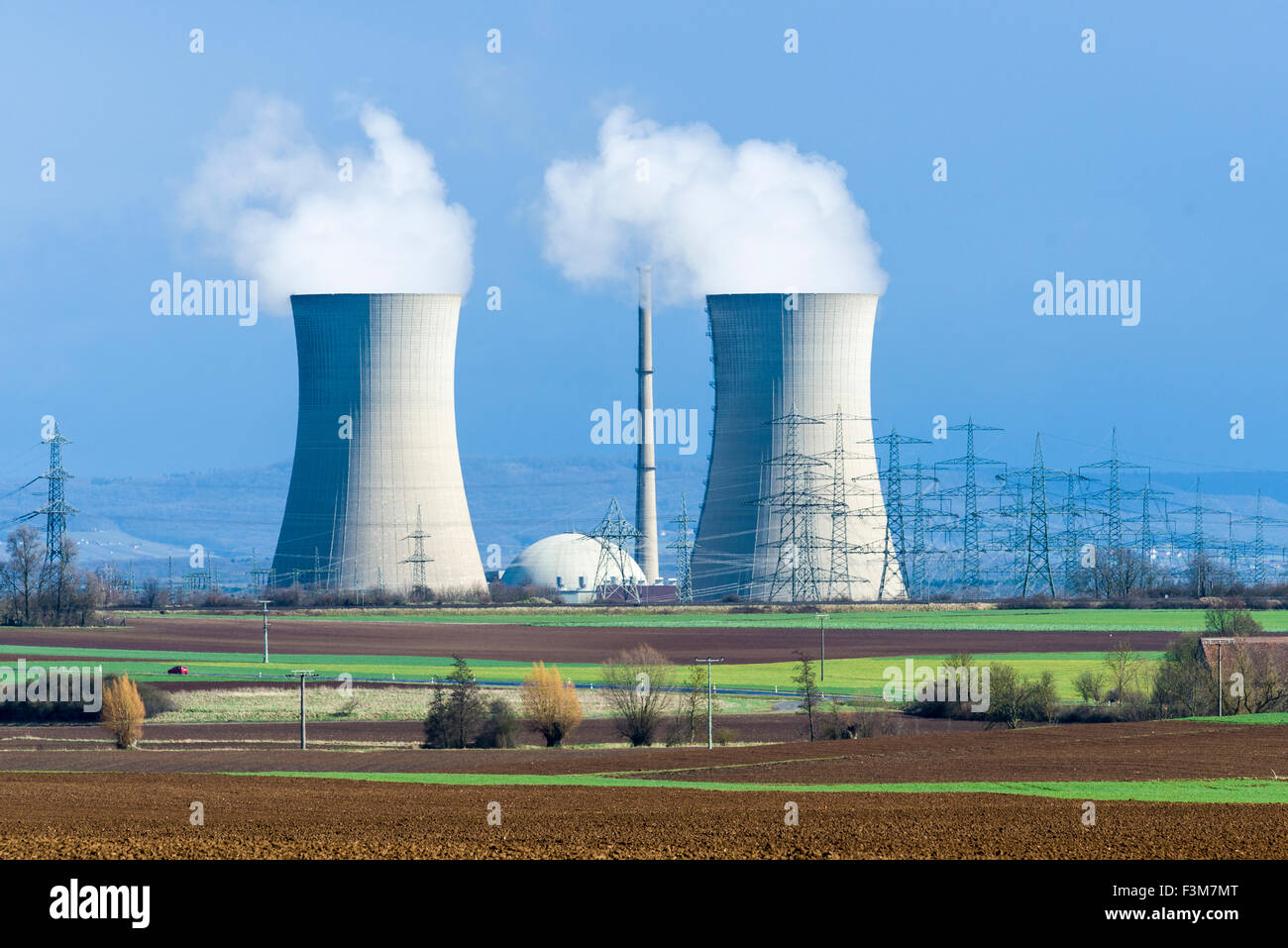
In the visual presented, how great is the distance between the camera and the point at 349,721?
28828 mm

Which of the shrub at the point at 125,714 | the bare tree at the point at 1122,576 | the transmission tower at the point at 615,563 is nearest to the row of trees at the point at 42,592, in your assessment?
the transmission tower at the point at 615,563

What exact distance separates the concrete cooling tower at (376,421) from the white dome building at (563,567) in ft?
69.6

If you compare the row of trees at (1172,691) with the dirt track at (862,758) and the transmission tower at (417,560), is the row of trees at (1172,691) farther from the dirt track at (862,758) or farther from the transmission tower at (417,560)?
the transmission tower at (417,560)

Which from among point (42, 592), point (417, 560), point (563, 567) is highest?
point (417, 560)

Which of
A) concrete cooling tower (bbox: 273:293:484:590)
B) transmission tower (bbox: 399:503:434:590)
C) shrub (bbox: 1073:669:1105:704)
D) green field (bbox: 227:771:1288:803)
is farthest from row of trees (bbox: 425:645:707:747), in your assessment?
transmission tower (bbox: 399:503:434:590)

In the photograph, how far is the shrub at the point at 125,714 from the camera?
2578cm

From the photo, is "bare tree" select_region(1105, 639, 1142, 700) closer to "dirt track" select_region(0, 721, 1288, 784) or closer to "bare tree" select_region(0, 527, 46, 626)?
"dirt track" select_region(0, 721, 1288, 784)

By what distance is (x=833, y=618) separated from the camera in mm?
A: 51969

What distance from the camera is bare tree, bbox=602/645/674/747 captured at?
27.0 m

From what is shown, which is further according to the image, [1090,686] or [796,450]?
[796,450]

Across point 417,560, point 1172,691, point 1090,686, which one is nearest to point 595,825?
point 1172,691

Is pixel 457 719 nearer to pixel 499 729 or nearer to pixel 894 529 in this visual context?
pixel 499 729

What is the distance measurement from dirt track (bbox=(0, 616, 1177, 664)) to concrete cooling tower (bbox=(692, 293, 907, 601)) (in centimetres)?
612

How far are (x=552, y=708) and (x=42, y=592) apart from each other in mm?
31279
